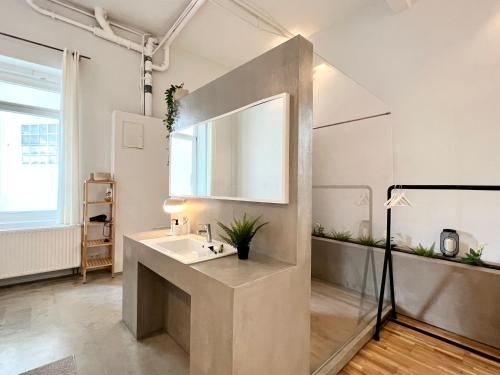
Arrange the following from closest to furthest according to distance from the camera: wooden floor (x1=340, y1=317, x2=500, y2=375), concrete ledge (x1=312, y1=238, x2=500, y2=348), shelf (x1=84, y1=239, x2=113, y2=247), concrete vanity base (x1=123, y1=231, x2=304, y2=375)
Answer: concrete vanity base (x1=123, y1=231, x2=304, y2=375) < wooden floor (x1=340, y1=317, x2=500, y2=375) < concrete ledge (x1=312, y1=238, x2=500, y2=348) < shelf (x1=84, y1=239, x2=113, y2=247)

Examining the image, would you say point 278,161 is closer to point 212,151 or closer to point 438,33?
point 212,151

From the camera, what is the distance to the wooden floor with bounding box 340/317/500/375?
5.68ft

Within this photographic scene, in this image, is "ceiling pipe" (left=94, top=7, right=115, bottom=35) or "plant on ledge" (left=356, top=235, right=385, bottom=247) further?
"ceiling pipe" (left=94, top=7, right=115, bottom=35)

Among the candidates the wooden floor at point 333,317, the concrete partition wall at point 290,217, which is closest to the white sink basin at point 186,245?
the concrete partition wall at point 290,217

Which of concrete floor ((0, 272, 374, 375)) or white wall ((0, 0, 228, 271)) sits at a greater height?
white wall ((0, 0, 228, 271))

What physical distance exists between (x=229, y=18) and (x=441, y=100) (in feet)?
9.22

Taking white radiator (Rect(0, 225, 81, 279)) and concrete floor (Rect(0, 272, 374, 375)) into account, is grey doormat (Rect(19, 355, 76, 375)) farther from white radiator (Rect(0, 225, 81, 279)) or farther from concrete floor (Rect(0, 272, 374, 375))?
white radiator (Rect(0, 225, 81, 279))

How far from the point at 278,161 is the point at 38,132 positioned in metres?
3.56

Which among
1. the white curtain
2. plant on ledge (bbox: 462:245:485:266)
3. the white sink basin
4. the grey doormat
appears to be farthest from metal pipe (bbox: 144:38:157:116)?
plant on ledge (bbox: 462:245:485:266)

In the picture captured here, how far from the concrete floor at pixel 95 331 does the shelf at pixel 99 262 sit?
277 mm

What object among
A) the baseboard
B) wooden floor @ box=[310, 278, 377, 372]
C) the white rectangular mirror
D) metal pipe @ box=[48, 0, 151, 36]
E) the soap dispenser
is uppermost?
metal pipe @ box=[48, 0, 151, 36]

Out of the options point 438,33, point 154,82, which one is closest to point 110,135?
point 154,82

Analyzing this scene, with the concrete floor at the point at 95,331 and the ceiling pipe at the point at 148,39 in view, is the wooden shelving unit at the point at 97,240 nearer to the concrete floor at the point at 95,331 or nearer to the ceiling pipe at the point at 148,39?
the concrete floor at the point at 95,331

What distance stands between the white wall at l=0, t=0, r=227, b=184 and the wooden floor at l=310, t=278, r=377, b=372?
3297mm
